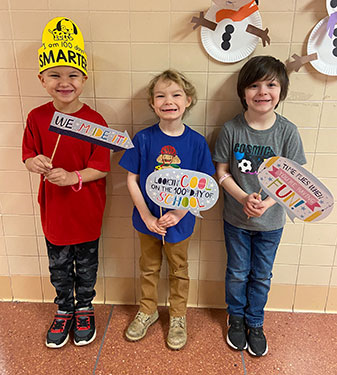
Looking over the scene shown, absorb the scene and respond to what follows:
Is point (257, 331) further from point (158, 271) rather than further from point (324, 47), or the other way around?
point (324, 47)

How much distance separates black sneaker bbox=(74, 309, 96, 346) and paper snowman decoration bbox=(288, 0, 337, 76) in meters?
1.55

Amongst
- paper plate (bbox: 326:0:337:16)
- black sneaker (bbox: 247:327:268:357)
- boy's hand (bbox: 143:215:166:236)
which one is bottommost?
black sneaker (bbox: 247:327:268:357)

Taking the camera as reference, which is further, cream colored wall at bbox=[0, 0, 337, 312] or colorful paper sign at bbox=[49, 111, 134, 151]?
cream colored wall at bbox=[0, 0, 337, 312]

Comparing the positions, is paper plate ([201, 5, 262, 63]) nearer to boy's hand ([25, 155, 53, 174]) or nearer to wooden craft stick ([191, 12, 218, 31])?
wooden craft stick ([191, 12, 218, 31])

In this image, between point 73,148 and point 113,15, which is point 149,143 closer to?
point 73,148

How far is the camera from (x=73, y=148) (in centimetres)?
151

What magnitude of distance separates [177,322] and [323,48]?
1.47 metres

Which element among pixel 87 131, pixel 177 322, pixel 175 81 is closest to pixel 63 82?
pixel 87 131

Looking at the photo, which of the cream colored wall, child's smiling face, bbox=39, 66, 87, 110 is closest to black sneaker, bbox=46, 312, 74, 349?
the cream colored wall

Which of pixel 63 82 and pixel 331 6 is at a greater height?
pixel 331 6

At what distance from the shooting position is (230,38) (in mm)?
1510

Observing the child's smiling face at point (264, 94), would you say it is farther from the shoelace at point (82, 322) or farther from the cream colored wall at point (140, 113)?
the shoelace at point (82, 322)

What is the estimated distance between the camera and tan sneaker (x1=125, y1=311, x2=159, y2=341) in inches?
65.9

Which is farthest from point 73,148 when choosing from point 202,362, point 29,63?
point 202,362
